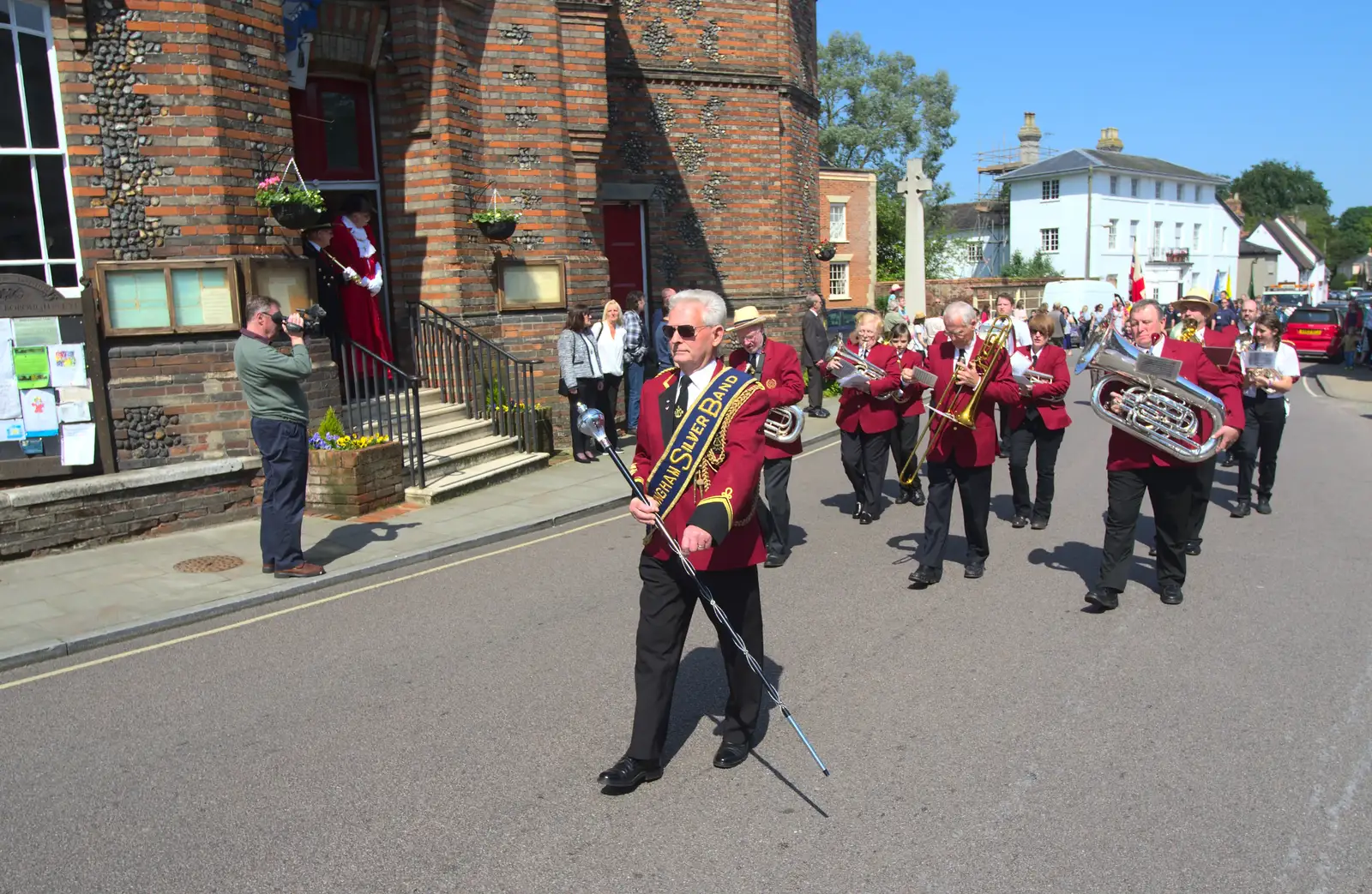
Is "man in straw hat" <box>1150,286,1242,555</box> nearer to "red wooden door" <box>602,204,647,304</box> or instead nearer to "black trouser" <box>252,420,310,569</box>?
"black trouser" <box>252,420,310,569</box>

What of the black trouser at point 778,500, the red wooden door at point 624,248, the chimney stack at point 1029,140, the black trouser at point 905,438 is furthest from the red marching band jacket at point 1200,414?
the chimney stack at point 1029,140

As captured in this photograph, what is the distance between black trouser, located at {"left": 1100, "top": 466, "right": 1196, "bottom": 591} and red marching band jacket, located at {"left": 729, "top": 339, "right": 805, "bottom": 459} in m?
2.22

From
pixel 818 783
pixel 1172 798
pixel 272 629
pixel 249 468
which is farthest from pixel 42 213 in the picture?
pixel 1172 798

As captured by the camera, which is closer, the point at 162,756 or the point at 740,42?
the point at 162,756

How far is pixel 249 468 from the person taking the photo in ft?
30.2

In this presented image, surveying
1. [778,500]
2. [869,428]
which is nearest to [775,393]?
[778,500]

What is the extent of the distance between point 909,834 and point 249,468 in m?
7.22

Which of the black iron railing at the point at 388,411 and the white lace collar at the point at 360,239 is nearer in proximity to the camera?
the black iron railing at the point at 388,411

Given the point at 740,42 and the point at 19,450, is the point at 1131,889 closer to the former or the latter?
the point at 19,450

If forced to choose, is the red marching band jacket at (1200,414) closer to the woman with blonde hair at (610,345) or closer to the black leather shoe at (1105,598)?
the black leather shoe at (1105,598)

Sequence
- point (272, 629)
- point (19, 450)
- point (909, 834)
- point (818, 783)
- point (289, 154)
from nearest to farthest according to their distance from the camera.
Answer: point (909, 834) → point (818, 783) → point (272, 629) → point (19, 450) → point (289, 154)

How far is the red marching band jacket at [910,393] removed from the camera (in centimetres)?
884

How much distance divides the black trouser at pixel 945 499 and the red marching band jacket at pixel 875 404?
77.7 inches

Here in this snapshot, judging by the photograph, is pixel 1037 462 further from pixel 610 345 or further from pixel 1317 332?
pixel 1317 332
